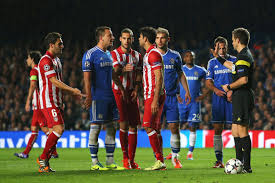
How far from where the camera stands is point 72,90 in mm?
8164

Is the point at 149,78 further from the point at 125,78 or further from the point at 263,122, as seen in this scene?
the point at 263,122

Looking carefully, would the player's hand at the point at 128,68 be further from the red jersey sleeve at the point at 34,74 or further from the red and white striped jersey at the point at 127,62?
the red jersey sleeve at the point at 34,74

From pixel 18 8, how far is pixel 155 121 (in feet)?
66.7

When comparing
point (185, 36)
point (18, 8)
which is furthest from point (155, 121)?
point (18, 8)

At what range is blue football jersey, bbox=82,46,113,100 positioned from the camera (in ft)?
28.6

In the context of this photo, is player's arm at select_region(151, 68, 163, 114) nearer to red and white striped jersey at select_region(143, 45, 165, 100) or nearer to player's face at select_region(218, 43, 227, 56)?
red and white striped jersey at select_region(143, 45, 165, 100)

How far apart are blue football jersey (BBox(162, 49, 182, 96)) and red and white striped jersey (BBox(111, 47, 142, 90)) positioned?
68 cm

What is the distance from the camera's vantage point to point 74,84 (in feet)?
73.9

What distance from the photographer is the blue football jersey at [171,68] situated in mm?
9781

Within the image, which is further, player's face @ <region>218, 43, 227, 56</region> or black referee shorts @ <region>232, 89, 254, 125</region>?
player's face @ <region>218, 43, 227, 56</region>

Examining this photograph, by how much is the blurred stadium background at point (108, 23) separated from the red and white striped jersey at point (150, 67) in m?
13.0

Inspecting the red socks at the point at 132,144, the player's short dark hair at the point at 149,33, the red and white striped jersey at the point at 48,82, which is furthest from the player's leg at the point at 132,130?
the red and white striped jersey at the point at 48,82

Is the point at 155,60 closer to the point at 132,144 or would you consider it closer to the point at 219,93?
the point at 132,144

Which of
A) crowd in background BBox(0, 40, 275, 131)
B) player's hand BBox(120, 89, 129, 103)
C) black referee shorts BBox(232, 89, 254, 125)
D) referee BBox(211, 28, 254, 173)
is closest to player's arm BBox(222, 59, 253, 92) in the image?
referee BBox(211, 28, 254, 173)
